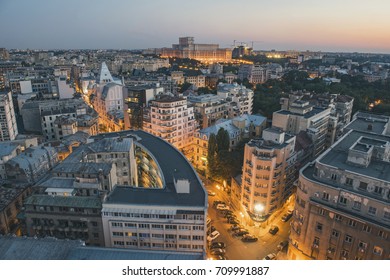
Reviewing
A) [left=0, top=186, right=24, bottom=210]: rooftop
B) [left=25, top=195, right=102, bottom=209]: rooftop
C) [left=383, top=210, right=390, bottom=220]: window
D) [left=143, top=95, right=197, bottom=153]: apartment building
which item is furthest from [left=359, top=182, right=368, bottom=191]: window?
[left=0, top=186, right=24, bottom=210]: rooftop

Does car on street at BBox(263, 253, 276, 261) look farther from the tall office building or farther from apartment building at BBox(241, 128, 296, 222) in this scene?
the tall office building

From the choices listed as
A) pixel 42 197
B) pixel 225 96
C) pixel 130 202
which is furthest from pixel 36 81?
pixel 130 202

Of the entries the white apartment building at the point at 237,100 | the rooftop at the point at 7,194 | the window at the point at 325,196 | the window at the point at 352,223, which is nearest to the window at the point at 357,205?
the window at the point at 352,223

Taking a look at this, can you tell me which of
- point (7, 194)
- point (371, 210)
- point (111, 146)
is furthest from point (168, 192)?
point (7, 194)

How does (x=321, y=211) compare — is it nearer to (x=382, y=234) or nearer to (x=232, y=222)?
(x=382, y=234)

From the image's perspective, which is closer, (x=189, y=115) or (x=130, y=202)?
(x=130, y=202)
